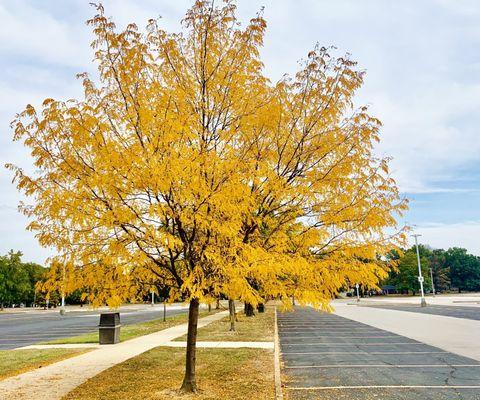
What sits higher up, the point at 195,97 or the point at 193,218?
the point at 195,97

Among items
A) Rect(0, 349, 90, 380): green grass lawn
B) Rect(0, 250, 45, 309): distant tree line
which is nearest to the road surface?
Rect(0, 349, 90, 380): green grass lawn

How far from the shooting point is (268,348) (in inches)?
588

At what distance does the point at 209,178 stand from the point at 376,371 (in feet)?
24.1

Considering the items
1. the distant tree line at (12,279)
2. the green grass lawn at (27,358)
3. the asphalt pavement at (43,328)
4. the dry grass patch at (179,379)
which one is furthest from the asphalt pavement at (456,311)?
the distant tree line at (12,279)

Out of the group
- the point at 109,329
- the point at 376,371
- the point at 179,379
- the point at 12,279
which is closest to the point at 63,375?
the point at 179,379

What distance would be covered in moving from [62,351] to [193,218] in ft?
35.2

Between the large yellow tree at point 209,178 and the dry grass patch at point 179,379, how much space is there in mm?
742

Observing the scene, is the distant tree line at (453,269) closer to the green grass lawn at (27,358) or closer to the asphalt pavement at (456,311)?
the asphalt pavement at (456,311)

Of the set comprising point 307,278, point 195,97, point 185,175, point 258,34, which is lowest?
point 307,278

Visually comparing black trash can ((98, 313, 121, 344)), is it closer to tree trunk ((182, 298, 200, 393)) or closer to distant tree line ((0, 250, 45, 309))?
tree trunk ((182, 298, 200, 393))

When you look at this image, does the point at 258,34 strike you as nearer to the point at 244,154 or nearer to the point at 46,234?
the point at 244,154

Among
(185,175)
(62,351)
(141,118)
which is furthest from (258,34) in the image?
(62,351)

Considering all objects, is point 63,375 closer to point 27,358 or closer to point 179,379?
point 179,379

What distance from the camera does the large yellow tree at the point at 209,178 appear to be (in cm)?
725
